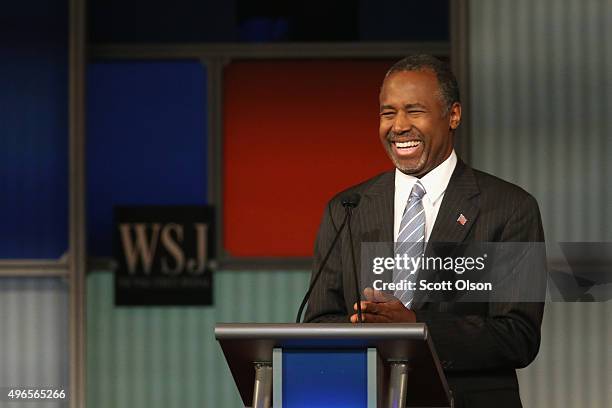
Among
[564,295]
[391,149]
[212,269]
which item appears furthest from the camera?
[212,269]

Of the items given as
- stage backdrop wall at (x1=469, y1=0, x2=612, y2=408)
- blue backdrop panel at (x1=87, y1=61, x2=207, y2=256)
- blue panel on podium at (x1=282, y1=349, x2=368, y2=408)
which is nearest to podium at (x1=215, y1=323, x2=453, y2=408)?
blue panel on podium at (x1=282, y1=349, x2=368, y2=408)

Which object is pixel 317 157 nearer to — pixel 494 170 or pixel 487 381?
pixel 494 170

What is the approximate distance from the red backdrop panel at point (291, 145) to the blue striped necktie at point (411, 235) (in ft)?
7.25

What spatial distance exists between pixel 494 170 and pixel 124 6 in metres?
1.73

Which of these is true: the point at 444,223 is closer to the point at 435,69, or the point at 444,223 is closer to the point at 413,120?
the point at 413,120

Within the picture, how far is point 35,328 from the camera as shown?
17.8ft

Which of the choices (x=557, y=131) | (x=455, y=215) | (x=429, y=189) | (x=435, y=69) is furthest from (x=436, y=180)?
(x=557, y=131)

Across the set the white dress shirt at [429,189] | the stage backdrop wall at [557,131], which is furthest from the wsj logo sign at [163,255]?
the white dress shirt at [429,189]

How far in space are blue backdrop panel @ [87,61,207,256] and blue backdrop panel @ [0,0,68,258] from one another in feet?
0.41

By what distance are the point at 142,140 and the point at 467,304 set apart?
270 centimetres

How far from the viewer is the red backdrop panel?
17.9ft

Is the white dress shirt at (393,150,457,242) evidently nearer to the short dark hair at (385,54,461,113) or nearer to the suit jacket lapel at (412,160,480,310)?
the suit jacket lapel at (412,160,480,310)

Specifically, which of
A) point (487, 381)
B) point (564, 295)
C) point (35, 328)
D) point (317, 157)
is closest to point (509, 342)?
point (487, 381)

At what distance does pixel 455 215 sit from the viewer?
3131 millimetres
